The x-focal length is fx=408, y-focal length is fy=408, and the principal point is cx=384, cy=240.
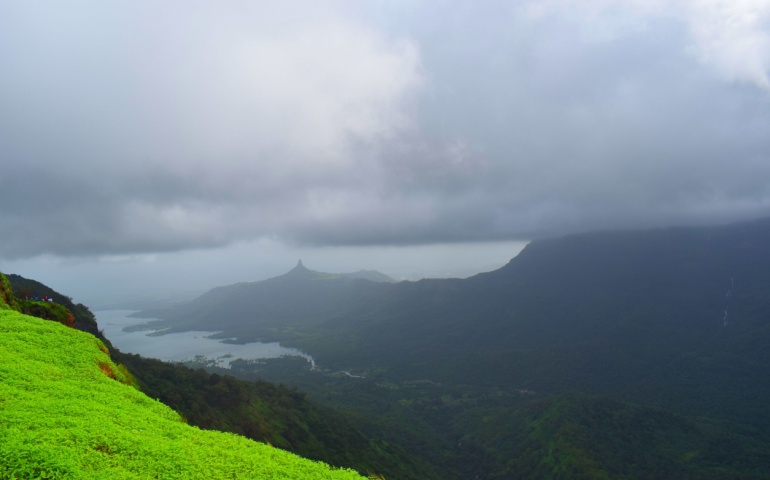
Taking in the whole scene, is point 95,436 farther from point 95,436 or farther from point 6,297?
point 6,297

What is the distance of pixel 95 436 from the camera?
14695 mm

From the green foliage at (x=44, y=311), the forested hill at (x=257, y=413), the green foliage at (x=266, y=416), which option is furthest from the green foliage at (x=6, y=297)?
the green foliage at (x=266, y=416)

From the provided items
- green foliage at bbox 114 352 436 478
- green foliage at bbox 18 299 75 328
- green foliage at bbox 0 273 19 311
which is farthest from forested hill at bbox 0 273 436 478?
green foliage at bbox 0 273 19 311

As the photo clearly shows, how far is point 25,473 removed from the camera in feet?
37.6

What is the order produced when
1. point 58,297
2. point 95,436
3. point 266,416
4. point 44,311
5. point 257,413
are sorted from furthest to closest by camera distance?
point 58,297 → point 266,416 → point 257,413 → point 44,311 → point 95,436

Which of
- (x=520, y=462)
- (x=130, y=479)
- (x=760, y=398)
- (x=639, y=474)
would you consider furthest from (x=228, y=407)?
(x=760, y=398)

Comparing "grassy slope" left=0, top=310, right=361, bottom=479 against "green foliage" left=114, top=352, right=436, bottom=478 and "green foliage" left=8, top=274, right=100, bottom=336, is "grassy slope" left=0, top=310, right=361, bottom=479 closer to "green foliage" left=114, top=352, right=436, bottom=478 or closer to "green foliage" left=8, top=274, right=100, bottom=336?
"green foliage" left=114, top=352, right=436, bottom=478

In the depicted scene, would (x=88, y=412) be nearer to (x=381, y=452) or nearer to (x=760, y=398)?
(x=381, y=452)

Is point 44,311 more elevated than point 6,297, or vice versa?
point 6,297

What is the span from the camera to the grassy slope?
41.3ft

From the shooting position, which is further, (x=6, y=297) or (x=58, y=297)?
(x=58, y=297)

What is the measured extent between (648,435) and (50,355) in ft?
553

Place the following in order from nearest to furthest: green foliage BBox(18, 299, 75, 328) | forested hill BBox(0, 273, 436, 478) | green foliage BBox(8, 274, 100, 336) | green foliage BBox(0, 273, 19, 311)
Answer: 1. green foliage BBox(0, 273, 19, 311)
2. green foliage BBox(18, 299, 75, 328)
3. forested hill BBox(0, 273, 436, 478)
4. green foliage BBox(8, 274, 100, 336)

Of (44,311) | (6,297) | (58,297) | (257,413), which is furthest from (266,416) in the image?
(6,297)
